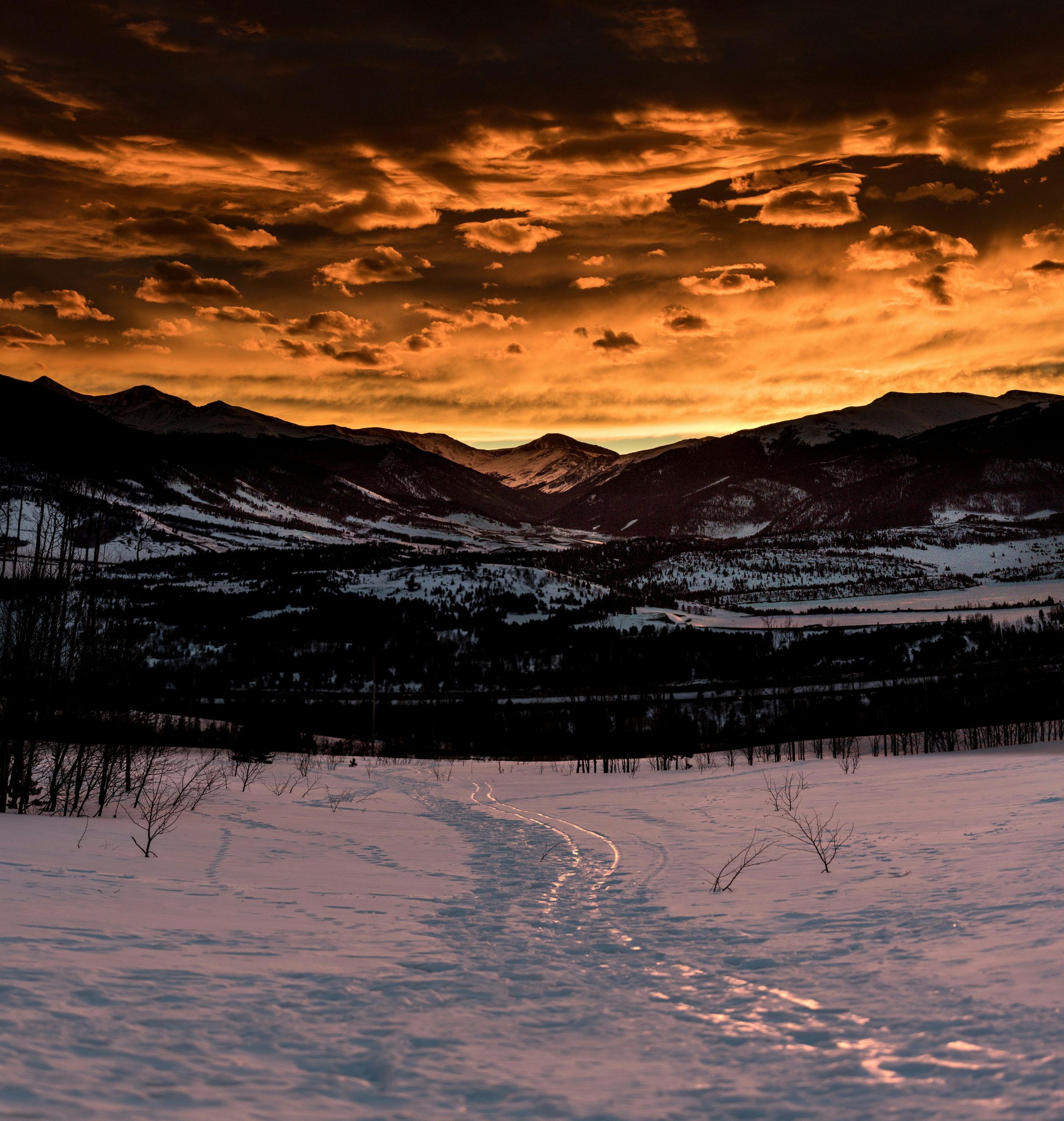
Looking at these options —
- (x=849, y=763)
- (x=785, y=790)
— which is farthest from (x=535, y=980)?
(x=849, y=763)

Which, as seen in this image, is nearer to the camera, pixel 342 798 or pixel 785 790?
pixel 785 790

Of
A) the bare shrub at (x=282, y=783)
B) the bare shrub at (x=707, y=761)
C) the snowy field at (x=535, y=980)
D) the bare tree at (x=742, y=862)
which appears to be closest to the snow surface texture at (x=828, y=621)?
the bare shrub at (x=707, y=761)

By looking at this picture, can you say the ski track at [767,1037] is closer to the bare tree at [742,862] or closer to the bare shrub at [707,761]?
the bare tree at [742,862]

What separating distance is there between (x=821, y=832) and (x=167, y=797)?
847 inches

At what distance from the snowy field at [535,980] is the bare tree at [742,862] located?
0.24m

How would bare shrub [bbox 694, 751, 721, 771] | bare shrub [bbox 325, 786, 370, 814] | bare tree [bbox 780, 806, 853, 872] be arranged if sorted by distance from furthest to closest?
1. bare shrub [bbox 694, 751, 721, 771]
2. bare shrub [bbox 325, 786, 370, 814]
3. bare tree [bbox 780, 806, 853, 872]

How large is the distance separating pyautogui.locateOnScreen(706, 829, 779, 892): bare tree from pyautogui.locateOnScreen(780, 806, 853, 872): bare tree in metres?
0.84

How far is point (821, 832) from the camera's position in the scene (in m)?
19.1

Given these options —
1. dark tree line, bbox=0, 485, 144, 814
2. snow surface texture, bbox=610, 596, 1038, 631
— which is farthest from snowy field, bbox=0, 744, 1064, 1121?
snow surface texture, bbox=610, 596, 1038, 631

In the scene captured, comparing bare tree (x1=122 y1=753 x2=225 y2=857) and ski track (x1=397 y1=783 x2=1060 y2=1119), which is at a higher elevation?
ski track (x1=397 y1=783 x2=1060 y2=1119)

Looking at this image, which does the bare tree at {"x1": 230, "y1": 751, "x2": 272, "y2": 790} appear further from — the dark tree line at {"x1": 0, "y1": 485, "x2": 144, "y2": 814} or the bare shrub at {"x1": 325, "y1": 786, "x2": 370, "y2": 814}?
the dark tree line at {"x1": 0, "y1": 485, "x2": 144, "y2": 814}

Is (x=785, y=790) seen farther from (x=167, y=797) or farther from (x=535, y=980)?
(x=535, y=980)

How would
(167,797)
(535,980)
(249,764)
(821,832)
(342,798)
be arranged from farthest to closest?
(249,764) → (342,798) → (167,797) → (821,832) → (535,980)

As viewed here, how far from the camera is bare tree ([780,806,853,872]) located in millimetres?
17141
